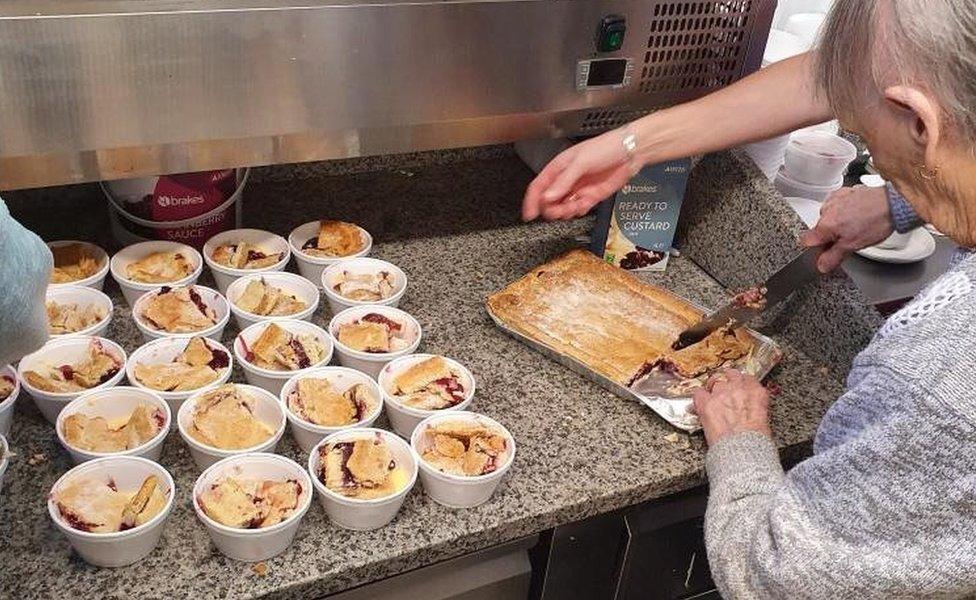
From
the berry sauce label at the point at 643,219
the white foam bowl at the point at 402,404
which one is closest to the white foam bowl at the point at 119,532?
the white foam bowl at the point at 402,404

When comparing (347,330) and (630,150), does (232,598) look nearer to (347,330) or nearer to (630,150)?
(347,330)

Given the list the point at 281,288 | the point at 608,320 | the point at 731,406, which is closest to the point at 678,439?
the point at 731,406

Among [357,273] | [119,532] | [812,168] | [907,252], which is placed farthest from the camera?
[812,168]

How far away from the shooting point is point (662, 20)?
1229 millimetres

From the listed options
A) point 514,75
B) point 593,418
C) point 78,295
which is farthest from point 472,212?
point 78,295

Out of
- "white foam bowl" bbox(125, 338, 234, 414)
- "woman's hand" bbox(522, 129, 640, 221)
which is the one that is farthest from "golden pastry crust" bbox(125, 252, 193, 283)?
"woman's hand" bbox(522, 129, 640, 221)

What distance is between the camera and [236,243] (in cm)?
127

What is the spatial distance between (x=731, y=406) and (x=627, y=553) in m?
0.24

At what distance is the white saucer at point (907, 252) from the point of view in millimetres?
1551

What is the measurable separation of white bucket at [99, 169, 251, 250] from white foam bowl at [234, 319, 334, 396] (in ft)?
0.76

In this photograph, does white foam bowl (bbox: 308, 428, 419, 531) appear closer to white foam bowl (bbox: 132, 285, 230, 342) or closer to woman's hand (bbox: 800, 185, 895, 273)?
white foam bowl (bbox: 132, 285, 230, 342)

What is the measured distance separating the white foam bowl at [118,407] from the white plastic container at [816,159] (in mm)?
1201

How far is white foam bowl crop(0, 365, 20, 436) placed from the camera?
95 centimetres

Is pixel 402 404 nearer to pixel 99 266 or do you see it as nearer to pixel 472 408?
pixel 472 408
